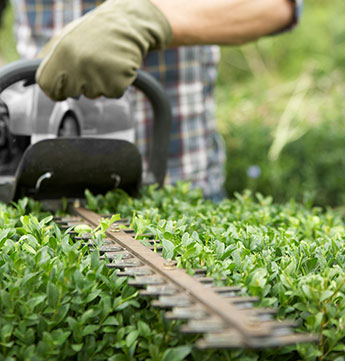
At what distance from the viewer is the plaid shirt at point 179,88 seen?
9.41 ft

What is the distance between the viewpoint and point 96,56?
180cm

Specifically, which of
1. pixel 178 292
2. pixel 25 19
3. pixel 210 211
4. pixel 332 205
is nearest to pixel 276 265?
pixel 178 292

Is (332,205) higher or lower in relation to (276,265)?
lower

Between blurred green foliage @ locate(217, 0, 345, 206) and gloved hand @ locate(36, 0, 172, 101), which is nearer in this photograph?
gloved hand @ locate(36, 0, 172, 101)

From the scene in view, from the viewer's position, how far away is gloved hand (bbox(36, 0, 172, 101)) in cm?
178

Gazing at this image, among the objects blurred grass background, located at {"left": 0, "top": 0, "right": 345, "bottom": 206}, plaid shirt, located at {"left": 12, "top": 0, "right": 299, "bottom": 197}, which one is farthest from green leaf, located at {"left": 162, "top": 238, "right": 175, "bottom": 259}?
blurred grass background, located at {"left": 0, "top": 0, "right": 345, "bottom": 206}

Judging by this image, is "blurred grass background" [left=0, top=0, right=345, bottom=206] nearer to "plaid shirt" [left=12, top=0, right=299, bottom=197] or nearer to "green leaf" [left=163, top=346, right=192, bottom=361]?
"plaid shirt" [left=12, top=0, right=299, bottom=197]

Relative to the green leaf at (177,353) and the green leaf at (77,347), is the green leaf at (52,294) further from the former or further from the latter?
the green leaf at (177,353)

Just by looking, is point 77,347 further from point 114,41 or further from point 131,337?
point 114,41

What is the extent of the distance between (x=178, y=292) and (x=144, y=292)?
0.21 ft

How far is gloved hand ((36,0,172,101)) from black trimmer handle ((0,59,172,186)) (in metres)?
0.05

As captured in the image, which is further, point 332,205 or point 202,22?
point 332,205

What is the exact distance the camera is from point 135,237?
4.77 ft

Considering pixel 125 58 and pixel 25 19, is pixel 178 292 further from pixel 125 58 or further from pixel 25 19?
pixel 25 19
